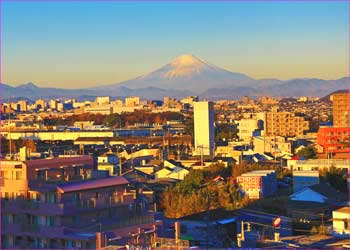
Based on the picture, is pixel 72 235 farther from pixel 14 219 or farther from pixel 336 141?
pixel 336 141

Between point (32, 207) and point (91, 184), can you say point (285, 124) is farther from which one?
point (32, 207)

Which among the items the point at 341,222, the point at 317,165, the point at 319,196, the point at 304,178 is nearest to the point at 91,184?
the point at 341,222

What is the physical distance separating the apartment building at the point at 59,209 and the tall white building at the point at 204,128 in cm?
1260

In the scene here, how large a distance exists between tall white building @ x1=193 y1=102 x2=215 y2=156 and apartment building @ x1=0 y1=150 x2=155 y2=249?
41.3ft

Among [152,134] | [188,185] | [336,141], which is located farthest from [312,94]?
[188,185]

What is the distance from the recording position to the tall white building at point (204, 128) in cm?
1728

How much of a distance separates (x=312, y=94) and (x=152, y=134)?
180ft

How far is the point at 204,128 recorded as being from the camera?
18.1 m

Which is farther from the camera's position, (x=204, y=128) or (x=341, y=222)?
(x=204, y=128)

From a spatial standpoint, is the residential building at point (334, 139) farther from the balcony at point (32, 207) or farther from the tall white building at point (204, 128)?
the balcony at point (32, 207)

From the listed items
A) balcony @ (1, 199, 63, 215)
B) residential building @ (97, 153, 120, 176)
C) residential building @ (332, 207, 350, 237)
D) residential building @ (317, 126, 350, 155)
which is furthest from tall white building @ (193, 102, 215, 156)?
balcony @ (1, 199, 63, 215)

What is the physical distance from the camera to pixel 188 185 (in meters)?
8.84

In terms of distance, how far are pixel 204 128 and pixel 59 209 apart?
14273 millimetres

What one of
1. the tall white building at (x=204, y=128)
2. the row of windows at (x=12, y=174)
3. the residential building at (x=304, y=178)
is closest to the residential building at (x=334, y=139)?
the tall white building at (x=204, y=128)
